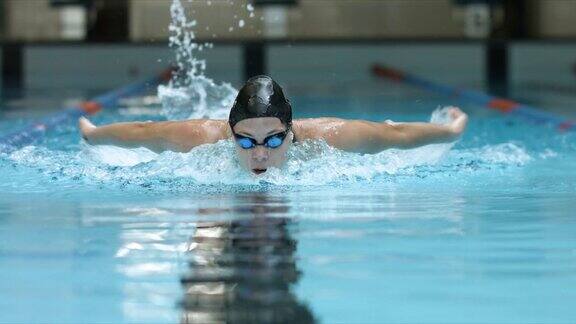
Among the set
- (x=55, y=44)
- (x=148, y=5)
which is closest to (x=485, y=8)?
(x=148, y=5)

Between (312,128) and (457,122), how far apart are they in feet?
1.83

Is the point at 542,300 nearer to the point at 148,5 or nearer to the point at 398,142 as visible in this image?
the point at 398,142

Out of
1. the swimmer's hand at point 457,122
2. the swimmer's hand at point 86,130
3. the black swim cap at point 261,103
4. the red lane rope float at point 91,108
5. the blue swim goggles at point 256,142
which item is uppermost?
the black swim cap at point 261,103

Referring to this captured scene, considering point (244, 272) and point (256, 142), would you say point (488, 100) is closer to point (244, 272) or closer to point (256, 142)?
point (256, 142)

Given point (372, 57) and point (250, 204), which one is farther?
point (372, 57)

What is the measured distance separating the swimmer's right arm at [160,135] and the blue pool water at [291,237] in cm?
5

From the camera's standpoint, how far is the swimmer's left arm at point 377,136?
161 inches

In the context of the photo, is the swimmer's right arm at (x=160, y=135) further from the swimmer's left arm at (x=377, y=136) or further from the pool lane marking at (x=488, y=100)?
the pool lane marking at (x=488, y=100)

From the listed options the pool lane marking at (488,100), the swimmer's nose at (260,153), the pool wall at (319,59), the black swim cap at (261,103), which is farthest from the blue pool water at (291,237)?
the pool wall at (319,59)

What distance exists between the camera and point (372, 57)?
12383 millimetres

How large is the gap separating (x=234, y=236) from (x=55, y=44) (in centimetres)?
983

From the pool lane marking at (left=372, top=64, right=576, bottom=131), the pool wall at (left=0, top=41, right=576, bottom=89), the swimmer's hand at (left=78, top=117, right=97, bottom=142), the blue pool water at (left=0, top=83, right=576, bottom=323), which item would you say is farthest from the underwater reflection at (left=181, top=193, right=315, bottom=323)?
the pool wall at (left=0, top=41, right=576, bottom=89)

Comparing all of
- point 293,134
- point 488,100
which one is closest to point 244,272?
point 293,134

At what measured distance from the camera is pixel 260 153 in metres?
3.75
